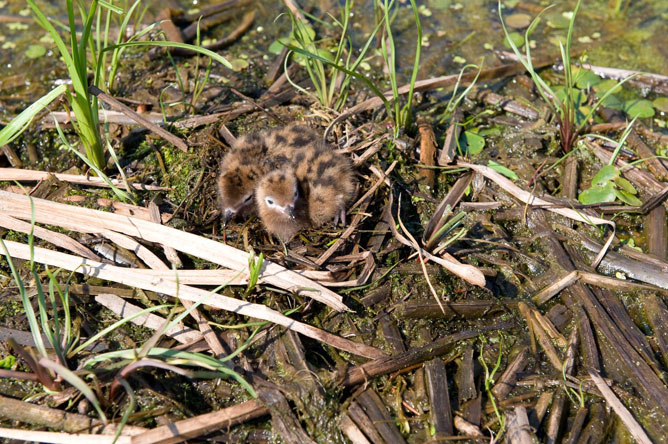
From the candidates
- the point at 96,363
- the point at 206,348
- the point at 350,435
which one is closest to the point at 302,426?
the point at 350,435

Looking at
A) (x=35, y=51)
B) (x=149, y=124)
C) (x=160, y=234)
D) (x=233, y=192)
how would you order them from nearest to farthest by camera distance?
1. (x=160, y=234)
2. (x=233, y=192)
3. (x=149, y=124)
4. (x=35, y=51)

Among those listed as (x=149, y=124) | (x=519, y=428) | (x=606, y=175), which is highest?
(x=149, y=124)

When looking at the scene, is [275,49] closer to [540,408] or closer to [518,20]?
[518,20]

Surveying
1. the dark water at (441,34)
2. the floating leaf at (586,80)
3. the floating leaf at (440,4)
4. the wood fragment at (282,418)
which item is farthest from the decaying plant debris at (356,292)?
the floating leaf at (440,4)

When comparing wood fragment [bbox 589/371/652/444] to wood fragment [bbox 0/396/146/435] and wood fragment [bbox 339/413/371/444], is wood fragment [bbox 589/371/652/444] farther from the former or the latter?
wood fragment [bbox 0/396/146/435]

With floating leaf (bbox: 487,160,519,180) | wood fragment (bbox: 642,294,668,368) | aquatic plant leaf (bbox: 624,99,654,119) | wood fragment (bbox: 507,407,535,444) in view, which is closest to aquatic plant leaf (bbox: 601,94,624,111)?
aquatic plant leaf (bbox: 624,99,654,119)

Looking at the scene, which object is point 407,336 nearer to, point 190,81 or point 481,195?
point 481,195

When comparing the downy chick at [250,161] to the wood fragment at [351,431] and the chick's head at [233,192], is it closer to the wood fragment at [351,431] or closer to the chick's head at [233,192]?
the chick's head at [233,192]

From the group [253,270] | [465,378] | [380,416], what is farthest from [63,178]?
[465,378]
